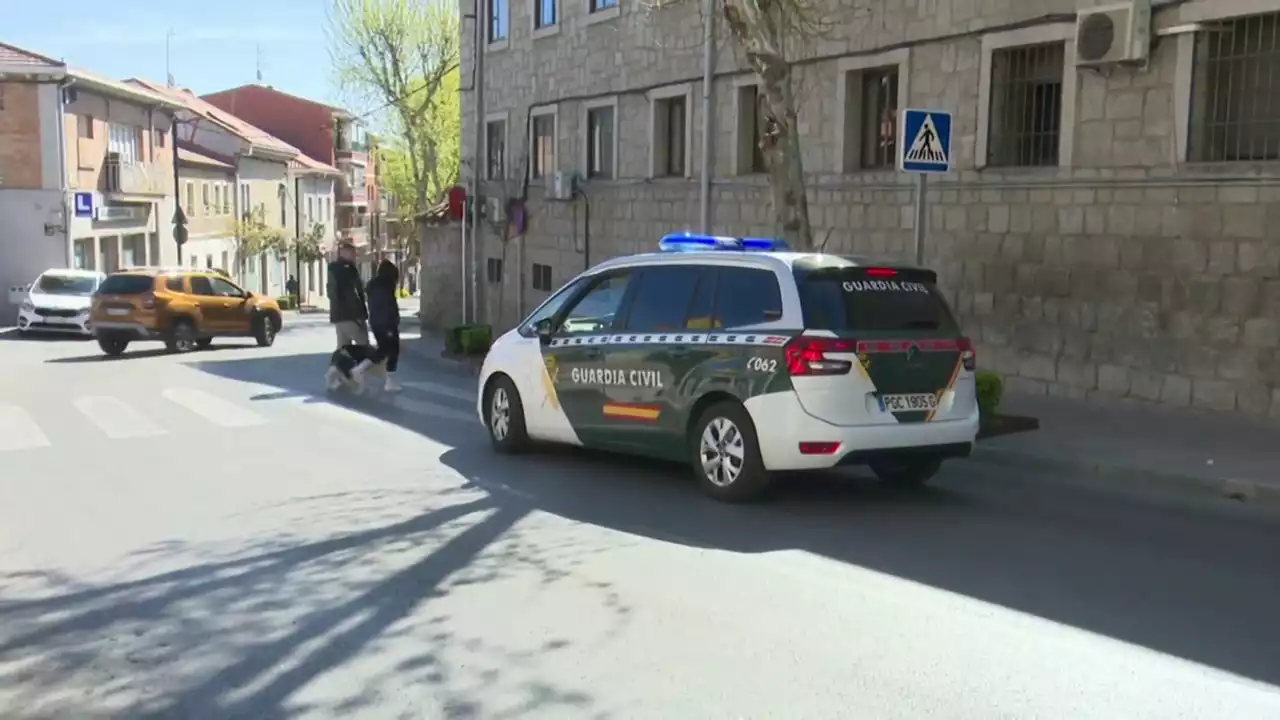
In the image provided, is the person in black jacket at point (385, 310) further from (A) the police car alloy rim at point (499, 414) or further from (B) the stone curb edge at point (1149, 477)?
(B) the stone curb edge at point (1149, 477)

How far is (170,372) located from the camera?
18.3 m

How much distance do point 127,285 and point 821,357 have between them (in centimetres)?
1827

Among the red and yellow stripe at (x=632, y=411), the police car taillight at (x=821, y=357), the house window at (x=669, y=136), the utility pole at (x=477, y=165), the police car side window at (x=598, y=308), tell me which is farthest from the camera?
the utility pole at (x=477, y=165)

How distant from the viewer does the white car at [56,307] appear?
28500 mm

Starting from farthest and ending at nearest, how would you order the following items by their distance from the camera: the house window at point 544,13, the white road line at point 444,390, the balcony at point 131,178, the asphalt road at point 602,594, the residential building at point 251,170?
the residential building at point 251,170, the balcony at point 131,178, the house window at point 544,13, the white road line at point 444,390, the asphalt road at point 602,594

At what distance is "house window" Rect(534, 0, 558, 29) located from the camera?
23.8 metres

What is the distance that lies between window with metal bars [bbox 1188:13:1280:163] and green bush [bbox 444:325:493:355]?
447 inches

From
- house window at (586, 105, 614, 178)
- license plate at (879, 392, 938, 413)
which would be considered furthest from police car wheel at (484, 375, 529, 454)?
house window at (586, 105, 614, 178)

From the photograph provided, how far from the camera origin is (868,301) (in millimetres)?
8000

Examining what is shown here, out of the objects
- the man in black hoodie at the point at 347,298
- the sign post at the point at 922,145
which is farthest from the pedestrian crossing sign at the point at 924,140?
the man in black hoodie at the point at 347,298

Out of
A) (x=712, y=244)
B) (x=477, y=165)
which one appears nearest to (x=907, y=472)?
(x=712, y=244)

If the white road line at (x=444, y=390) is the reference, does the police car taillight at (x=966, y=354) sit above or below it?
above

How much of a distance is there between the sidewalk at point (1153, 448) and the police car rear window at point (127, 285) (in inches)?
644

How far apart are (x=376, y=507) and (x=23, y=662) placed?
3.16 m
